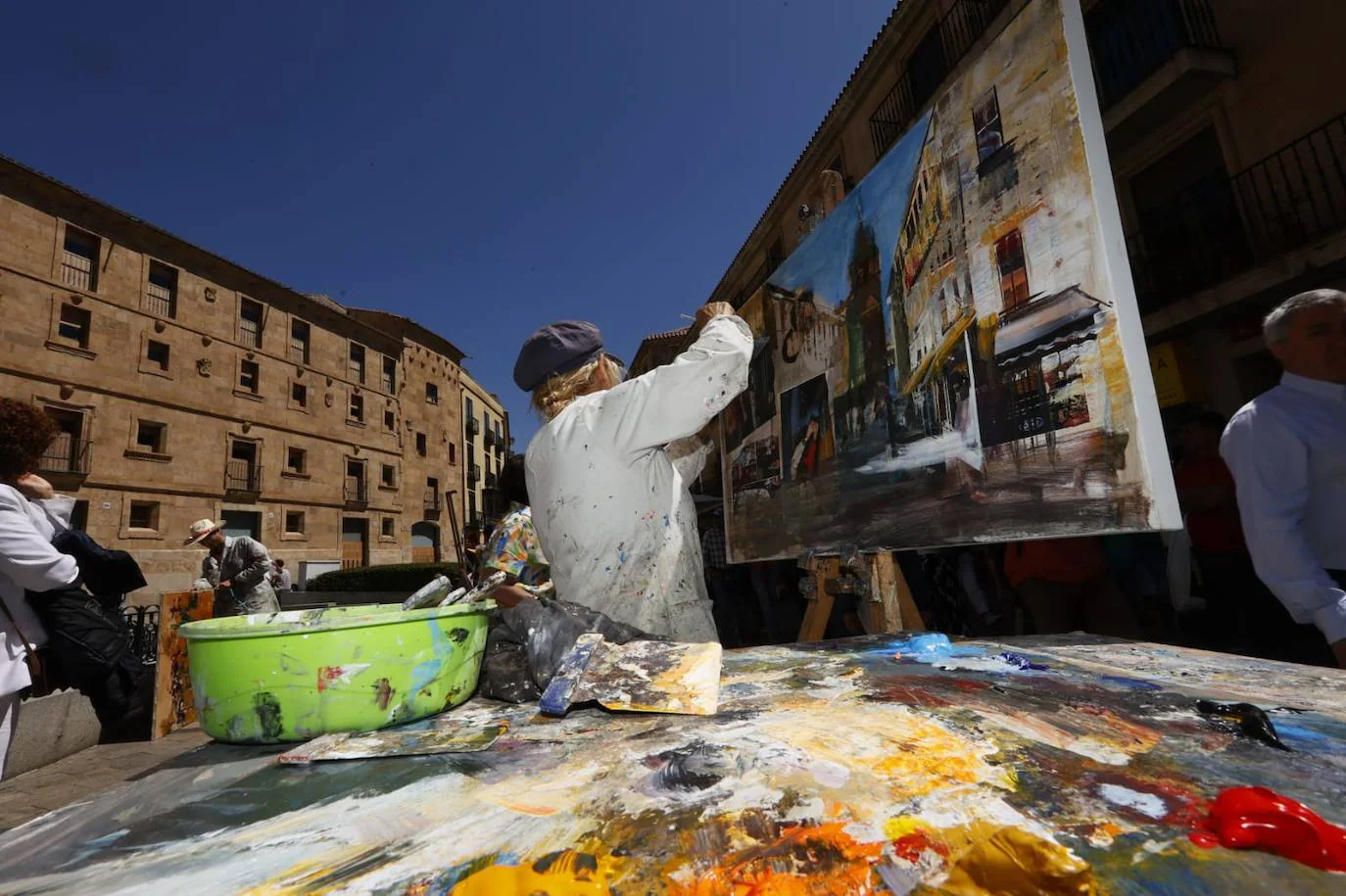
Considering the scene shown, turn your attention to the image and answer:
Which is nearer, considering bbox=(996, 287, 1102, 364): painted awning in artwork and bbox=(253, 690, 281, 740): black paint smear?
bbox=(253, 690, 281, 740): black paint smear

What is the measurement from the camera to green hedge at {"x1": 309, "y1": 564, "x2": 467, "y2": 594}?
A: 46.0 ft

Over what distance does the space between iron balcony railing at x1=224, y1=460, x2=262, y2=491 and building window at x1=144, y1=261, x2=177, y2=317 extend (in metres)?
4.44

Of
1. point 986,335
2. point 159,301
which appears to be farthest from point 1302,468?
point 159,301

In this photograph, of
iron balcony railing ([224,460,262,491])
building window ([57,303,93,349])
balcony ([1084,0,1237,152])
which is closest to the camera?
balcony ([1084,0,1237,152])

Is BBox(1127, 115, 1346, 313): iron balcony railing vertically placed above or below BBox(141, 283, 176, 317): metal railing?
below

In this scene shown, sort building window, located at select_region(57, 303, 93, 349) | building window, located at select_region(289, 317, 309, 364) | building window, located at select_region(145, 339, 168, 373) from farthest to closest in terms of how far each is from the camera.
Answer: building window, located at select_region(289, 317, 309, 364), building window, located at select_region(145, 339, 168, 373), building window, located at select_region(57, 303, 93, 349)

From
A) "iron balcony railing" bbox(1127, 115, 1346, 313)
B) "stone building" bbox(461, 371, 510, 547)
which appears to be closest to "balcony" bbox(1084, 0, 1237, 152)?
"iron balcony railing" bbox(1127, 115, 1346, 313)

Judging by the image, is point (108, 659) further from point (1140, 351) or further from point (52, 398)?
point (52, 398)

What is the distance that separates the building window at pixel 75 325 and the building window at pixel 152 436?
2.24 m

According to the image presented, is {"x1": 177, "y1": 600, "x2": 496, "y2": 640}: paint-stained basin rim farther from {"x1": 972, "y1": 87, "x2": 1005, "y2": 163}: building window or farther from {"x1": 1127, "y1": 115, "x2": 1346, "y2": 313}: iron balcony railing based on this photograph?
{"x1": 1127, "y1": 115, "x2": 1346, "y2": 313}: iron balcony railing

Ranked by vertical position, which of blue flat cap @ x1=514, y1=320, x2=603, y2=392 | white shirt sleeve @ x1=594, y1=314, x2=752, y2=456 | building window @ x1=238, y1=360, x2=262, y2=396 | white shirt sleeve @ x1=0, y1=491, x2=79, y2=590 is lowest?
white shirt sleeve @ x1=0, y1=491, x2=79, y2=590

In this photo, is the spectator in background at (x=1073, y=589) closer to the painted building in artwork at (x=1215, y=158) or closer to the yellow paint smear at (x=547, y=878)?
the painted building in artwork at (x=1215, y=158)

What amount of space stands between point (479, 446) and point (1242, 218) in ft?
99.6

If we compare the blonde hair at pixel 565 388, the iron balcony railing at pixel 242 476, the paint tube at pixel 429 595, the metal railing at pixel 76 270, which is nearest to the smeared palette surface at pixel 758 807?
the paint tube at pixel 429 595
